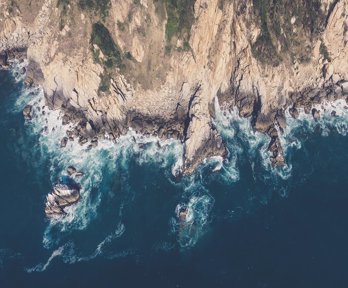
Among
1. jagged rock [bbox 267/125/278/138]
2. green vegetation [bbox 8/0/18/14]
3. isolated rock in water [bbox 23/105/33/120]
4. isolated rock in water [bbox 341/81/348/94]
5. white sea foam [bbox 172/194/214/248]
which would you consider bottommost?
white sea foam [bbox 172/194/214/248]

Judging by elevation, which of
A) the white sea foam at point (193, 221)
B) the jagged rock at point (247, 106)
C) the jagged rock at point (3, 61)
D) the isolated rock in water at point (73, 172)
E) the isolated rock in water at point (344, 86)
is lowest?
the white sea foam at point (193, 221)

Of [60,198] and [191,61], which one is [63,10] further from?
[60,198]

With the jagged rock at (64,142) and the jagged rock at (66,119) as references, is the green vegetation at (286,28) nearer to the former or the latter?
the jagged rock at (66,119)

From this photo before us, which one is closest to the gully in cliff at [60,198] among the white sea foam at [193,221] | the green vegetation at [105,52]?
the white sea foam at [193,221]

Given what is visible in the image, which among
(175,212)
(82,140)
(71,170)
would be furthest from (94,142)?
(175,212)

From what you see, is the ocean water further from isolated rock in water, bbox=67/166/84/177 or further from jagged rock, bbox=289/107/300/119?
jagged rock, bbox=289/107/300/119

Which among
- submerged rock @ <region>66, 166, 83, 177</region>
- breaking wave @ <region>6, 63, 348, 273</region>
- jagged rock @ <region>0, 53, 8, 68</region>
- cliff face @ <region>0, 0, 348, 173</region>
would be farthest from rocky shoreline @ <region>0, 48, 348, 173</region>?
jagged rock @ <region>0, 53, 8, 68</region>
